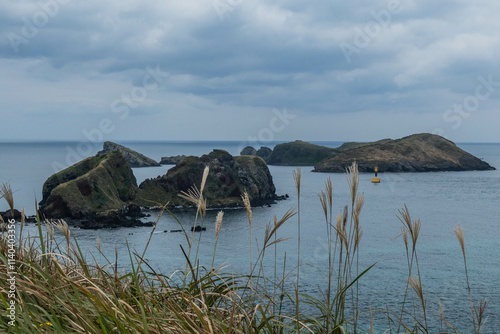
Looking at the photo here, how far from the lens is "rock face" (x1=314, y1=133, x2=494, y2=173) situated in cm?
17850

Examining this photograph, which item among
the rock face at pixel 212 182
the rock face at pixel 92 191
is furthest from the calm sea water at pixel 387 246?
the rock face at pixel 92 191

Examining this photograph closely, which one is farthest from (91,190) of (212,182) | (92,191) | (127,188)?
(212,182)

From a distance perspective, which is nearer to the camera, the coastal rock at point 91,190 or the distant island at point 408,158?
the coastal rock at point 91,190

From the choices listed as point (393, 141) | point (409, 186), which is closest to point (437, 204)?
point (409, 186)

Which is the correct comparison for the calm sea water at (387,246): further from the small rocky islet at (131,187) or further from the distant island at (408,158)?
the distant island at (408,158)

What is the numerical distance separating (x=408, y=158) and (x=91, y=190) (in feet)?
468

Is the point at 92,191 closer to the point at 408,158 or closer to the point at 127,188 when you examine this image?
the point at 127,188

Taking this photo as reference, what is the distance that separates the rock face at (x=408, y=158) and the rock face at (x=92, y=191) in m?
106

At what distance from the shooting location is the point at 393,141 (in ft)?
652

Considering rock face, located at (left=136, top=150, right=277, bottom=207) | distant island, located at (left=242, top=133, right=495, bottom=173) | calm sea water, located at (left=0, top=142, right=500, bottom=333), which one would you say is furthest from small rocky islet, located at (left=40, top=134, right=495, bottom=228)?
distant island, located at (left=242, top=133, right=495, bottom=173)

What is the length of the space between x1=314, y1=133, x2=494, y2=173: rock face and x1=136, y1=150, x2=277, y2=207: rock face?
84266 millimetres

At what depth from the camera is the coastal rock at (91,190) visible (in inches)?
2913

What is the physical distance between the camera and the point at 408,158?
183375 millimetres

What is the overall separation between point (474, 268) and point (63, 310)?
51834mm
